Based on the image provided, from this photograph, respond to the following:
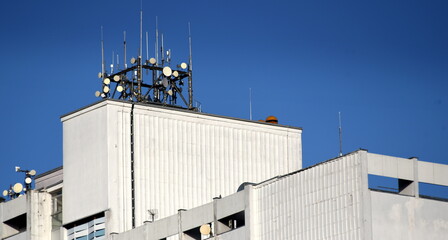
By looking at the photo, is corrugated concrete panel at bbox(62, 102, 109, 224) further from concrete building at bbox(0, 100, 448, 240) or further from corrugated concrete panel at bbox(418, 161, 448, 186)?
corrugated concrete panel at bbox(418, 161, 448, 186)

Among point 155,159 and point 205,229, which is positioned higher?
point 155,159

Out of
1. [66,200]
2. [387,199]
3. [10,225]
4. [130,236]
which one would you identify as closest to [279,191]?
[387,199]

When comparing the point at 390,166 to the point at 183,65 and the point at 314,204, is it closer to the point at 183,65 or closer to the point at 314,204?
the point at 314,204

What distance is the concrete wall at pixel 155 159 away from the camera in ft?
326

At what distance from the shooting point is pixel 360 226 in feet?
259

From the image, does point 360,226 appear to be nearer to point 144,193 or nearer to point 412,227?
point 412,227

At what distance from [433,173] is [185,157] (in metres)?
24.1

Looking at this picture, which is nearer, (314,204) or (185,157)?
(314,204)

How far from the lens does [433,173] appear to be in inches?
3250

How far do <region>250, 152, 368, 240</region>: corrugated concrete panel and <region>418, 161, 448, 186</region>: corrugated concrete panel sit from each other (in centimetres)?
399

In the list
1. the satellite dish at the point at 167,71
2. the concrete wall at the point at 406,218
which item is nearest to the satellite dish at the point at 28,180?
the satellite dish at the point at 167,71

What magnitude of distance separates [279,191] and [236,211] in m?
3.89

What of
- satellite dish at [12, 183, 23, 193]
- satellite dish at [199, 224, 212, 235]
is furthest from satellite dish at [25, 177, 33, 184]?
satellite dish at [199, 224, 212, 235]

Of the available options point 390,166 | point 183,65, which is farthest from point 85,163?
point 390,166
